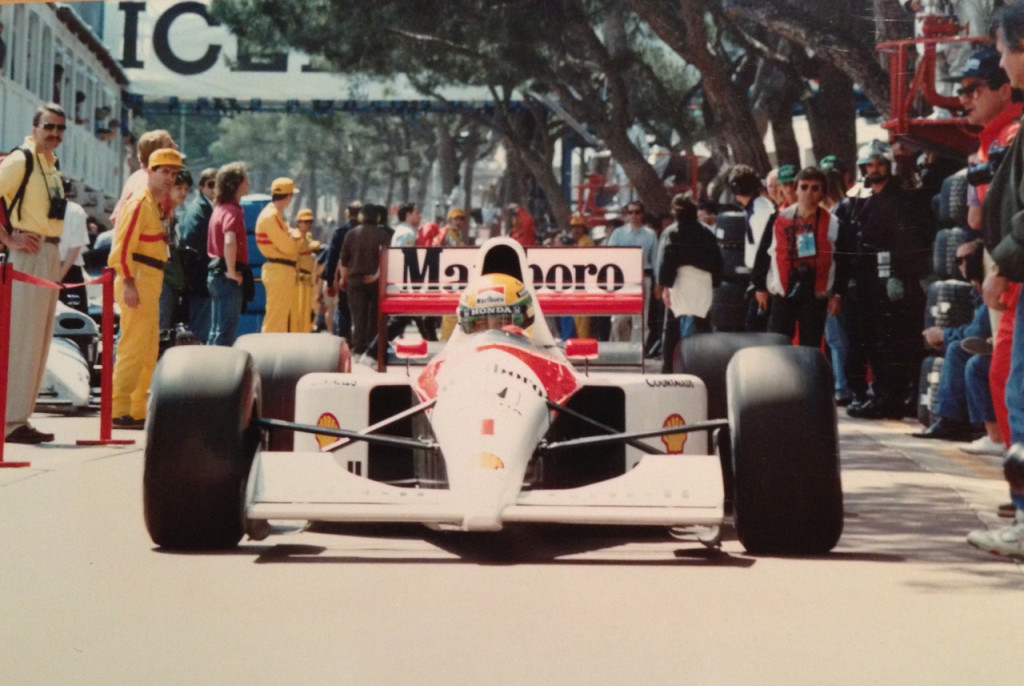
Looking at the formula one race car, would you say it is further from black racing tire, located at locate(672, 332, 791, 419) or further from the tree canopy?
the tree canopy

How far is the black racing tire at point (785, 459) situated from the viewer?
6312 mm

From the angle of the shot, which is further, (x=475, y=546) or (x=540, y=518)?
(x=475, y=546)

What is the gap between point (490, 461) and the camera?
20.5 feet

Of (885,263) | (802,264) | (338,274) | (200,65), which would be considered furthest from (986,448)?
(200,65)

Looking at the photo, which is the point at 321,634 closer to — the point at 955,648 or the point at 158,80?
the point at 955,648

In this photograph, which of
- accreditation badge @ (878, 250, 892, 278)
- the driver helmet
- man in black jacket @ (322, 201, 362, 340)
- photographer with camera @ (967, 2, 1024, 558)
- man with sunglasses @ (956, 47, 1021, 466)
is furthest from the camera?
man in black jacket @ (322, 201, 362, 340)

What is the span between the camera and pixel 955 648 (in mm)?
5051

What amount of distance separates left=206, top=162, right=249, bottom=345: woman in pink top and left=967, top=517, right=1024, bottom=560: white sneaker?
287 inches

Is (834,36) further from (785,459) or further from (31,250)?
(785,459)

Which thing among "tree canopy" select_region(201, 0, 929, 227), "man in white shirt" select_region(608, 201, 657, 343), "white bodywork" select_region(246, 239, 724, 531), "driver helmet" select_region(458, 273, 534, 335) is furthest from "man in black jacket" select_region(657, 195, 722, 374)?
"white bodywork" select_region(246, 239, 724, 531)

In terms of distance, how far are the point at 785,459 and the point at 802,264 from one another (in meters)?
6.16

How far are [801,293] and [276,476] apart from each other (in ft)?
21.7

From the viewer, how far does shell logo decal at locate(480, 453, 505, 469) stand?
6227 millimetres

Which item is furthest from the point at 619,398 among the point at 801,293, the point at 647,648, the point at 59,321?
the point at 59,321
